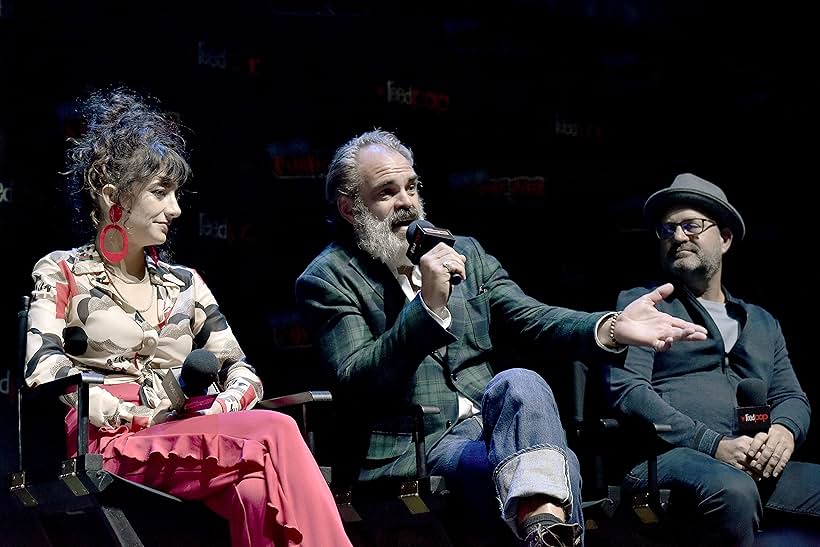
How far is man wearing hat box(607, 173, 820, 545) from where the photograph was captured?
11.8 feet

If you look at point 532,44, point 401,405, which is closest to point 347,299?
point 401,405

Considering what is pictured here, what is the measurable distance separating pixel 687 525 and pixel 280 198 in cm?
205

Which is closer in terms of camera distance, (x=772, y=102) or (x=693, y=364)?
(x=693, y=364)

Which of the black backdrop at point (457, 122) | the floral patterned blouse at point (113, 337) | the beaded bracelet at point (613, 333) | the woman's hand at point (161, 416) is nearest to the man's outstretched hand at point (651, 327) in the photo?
the beaded bracelet at point (613, 333)

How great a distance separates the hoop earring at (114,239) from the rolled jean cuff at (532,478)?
50.3 inches

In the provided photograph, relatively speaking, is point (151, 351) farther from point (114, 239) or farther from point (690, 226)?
point (690, 226)

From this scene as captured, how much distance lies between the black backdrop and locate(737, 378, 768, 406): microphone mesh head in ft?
3.74

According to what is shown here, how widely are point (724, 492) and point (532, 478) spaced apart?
3.21 ft

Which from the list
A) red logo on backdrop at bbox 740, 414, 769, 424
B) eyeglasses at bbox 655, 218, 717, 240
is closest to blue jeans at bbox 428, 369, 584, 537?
red logo on backdrop at bbox 740, 414, 769, 424

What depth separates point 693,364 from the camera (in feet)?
13.3

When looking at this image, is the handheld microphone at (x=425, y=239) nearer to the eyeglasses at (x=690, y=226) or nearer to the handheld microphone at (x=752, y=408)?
the handheld microphone at (x=752, y=408)

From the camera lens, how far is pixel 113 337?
3.25 m

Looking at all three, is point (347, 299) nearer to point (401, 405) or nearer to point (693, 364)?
point (401, 405)

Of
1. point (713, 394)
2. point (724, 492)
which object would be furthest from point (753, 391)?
point (724, 492)
